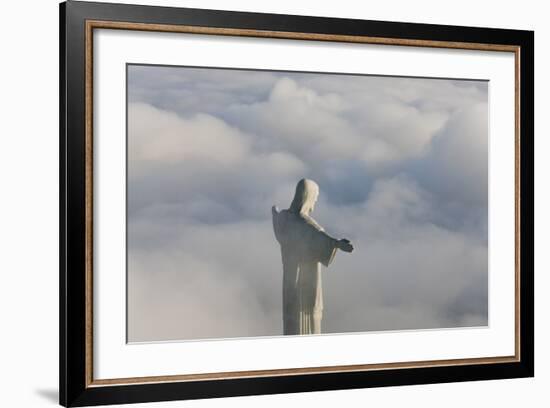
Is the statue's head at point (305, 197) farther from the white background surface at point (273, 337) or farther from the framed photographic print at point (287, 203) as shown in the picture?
the white background surface at point (273, 337)

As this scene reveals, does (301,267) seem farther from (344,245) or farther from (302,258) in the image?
(344,245)

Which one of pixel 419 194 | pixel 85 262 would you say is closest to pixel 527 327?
pixel 419 194

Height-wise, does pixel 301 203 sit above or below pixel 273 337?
above

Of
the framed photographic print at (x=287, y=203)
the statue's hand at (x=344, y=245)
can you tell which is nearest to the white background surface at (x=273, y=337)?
the framed photographic print at (x=287, y=203)

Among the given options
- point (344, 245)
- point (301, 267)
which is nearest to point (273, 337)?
point (301, 267)

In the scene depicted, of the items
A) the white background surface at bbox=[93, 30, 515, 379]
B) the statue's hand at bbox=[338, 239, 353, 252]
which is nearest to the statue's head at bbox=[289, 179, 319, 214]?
the statue's hand at bbox=[338, 239, 353, 252]

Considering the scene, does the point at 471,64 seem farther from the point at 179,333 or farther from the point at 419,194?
the point at 179,333

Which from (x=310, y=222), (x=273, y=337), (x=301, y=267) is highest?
(x=310, y=222)

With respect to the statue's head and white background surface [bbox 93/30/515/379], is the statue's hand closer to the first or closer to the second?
the statue's head
